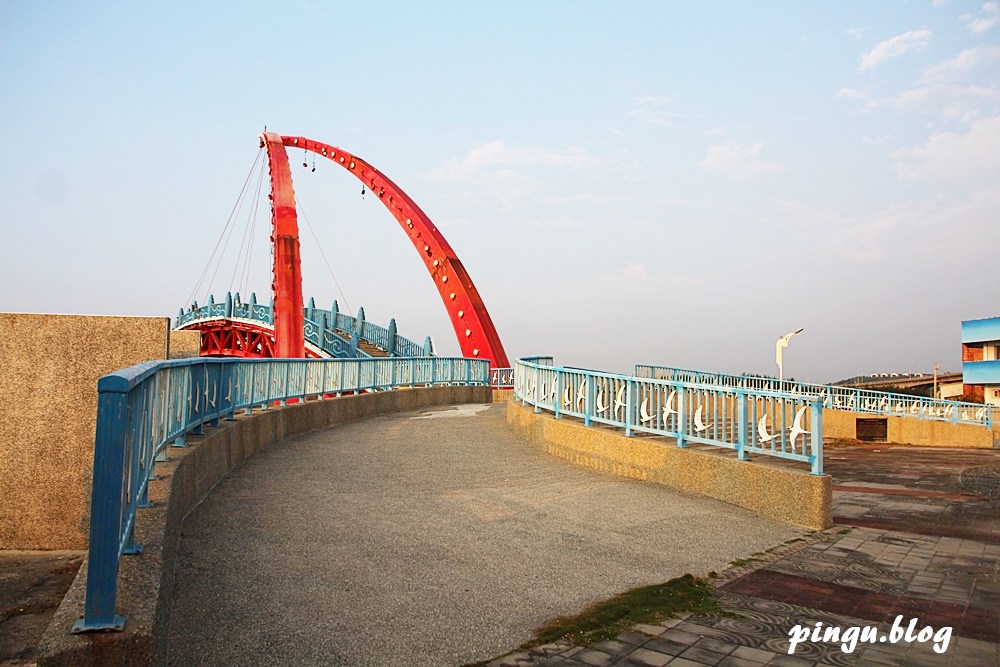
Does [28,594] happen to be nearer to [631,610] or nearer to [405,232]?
[631,610]

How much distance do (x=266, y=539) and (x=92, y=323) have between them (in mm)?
2767

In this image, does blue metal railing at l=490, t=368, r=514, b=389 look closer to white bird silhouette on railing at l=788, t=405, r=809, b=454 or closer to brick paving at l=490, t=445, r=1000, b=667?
brick paving at l=490, t=445, r=1000, b=667

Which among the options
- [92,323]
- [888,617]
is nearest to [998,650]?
[888,617]

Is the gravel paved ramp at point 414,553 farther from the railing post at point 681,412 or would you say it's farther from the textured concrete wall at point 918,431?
the textured concrete wall at point 918,431

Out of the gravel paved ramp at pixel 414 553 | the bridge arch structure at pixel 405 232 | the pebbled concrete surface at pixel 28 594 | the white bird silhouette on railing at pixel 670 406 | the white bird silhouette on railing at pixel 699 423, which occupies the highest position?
the bridge arch structure at pixel 405 232

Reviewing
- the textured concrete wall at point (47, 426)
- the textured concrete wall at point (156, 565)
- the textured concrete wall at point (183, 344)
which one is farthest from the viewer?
the textured concrete wall at point (183, 344)

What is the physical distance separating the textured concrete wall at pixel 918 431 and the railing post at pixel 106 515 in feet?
74.9

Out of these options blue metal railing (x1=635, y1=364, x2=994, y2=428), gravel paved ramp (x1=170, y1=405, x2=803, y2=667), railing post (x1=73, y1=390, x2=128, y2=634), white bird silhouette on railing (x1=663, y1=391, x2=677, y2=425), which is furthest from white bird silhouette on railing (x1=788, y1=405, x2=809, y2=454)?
blue metal railing (x1=635, y1=364, x2=994, y2=428)

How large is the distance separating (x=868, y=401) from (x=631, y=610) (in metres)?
23.0

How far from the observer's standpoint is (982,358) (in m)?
49.4

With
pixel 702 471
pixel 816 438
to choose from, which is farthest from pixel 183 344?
pixel 816 438

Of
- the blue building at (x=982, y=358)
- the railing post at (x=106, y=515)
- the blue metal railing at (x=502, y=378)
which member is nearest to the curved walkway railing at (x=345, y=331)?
the blue metal railing at (x=502, y=378)

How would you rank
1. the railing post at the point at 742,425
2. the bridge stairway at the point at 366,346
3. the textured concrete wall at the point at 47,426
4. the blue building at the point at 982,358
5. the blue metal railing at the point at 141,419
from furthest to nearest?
1. the blue building at the point at 982,358
2. the bridge stairway at the point at 366,346
3. the railing post at the point at 742,425
4. the textured concrete wall at the point at 47,426
5. the blue metal railing at the point at 141,419

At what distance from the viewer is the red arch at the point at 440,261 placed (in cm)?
3856
